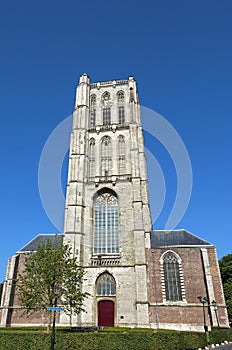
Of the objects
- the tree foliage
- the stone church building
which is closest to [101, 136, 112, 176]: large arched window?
the stone church building

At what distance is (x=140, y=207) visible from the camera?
2603 centimetres

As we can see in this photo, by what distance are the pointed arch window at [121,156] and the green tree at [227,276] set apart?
1831cm

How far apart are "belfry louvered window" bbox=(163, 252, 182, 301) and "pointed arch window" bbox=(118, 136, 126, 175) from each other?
10.5 metres

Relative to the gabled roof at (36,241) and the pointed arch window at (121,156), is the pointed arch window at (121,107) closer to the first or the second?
the pointed arch window at (121,156)

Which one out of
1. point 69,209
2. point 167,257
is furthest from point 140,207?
point 69,209

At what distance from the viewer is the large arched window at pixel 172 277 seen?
2327 centimetres

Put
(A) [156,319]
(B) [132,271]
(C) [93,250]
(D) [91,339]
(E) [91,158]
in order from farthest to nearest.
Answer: (E) [91,158], (C) [93,250], (B) [132,271], (A) [156,319], (D) [91,339]

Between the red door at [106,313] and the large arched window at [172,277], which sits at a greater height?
the large arched window at [172,277]

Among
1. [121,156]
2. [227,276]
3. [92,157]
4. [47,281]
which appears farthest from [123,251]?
[227,276]

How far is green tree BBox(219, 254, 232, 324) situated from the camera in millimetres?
29409

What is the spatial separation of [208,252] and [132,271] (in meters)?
7.54

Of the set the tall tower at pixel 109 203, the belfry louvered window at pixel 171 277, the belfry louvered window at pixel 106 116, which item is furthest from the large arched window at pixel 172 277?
the belfry louvered window at pixel 106 116

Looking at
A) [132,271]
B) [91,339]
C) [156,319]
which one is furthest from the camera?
[132,271]

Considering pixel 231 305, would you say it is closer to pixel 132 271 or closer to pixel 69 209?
pixel 132 271
